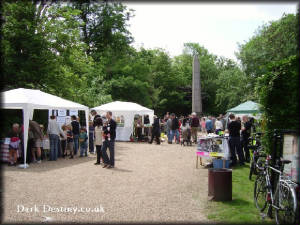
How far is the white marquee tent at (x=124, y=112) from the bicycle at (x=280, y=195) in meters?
14.2

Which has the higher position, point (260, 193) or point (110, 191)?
point (260, 193)

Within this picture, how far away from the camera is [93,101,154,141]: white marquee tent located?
64.1 feet

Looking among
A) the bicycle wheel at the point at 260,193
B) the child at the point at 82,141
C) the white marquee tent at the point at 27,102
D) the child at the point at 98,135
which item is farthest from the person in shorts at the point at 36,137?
the bicycle wheel at the point at 260,193

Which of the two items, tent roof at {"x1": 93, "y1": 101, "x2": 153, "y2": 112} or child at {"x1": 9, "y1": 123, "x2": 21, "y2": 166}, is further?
tent roof at {"x1": 93, "y1": 101, "x2": 153, "y2": 112}

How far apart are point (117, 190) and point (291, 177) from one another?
3882mm

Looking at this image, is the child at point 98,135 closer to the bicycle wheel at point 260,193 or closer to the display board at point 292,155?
the bicycle wheel at point 260,193

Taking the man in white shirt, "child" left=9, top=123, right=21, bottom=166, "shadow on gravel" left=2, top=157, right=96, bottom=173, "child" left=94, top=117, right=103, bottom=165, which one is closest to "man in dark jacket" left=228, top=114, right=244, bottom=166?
"child" left=94, top=117, right=103, bottom=165

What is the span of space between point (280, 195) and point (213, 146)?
16.4 feet

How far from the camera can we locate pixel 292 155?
5047 mm

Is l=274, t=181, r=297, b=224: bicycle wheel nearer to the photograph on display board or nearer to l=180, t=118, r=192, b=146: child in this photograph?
the photograph on display board

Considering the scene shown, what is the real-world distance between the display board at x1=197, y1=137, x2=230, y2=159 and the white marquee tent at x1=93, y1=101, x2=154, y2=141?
10037mm

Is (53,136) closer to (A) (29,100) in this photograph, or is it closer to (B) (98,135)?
(A) (29,100)

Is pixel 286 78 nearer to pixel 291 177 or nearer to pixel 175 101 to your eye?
pixel 291 177

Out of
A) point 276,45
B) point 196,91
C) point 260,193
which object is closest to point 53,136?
point 260,193
